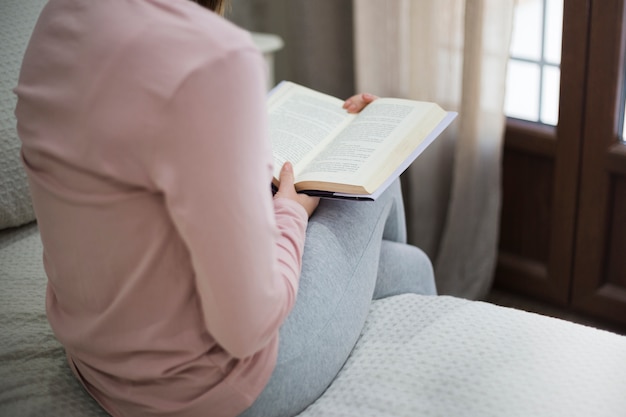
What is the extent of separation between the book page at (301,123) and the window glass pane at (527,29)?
2.07 ft

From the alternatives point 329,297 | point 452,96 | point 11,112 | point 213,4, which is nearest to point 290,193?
point 329,297

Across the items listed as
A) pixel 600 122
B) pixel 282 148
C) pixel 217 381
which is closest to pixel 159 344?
pixel 217 381

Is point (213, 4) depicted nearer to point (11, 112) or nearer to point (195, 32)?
point (195, 32)

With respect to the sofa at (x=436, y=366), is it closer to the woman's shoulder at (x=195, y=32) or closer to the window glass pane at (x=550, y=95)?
the woman's shoulder at (x=195, y=32)

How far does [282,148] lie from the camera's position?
115 centimetres

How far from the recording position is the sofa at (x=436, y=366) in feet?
2.94

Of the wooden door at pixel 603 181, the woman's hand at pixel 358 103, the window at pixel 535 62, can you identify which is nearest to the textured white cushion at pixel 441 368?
the woman's hand at pixel 358 103

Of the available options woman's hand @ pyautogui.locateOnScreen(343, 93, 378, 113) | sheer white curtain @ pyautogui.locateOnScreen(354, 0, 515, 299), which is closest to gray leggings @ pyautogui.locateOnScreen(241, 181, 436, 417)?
woman's hand @ pyautogui.locateOnScreen(343, 93, 378, 113)

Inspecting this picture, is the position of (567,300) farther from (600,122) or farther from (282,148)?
(282,148)

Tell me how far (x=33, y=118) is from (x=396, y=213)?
611 millimetres

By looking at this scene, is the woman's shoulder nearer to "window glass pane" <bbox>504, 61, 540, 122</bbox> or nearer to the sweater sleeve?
the sweater sleeve

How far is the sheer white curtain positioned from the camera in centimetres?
171

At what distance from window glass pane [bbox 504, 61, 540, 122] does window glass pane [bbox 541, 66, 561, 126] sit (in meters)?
0.02

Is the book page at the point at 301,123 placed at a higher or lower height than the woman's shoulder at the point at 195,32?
lower
